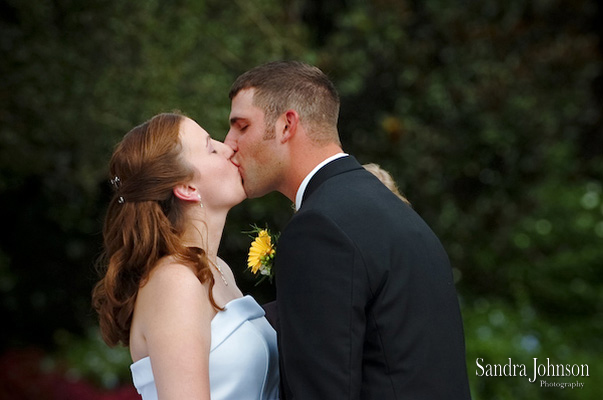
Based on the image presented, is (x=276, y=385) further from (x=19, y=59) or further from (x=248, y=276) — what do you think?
(x=248, y=276)

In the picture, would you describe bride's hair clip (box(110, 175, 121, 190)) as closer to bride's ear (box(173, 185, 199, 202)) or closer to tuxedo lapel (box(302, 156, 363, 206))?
bride's ear (box(173, 185, 199, 202))

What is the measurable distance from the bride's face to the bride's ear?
0.07ft

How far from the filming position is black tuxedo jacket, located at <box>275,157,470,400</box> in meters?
2.39

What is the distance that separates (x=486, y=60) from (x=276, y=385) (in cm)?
603

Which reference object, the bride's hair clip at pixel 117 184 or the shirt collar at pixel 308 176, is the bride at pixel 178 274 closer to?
the bride's hair clip at pixel 117 184

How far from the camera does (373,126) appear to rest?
26.5ft

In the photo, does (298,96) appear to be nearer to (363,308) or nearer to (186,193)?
(186,193)

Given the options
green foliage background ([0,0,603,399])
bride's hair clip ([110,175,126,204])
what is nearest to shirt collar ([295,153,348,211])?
bride's hair clip ([110,175,126,204])

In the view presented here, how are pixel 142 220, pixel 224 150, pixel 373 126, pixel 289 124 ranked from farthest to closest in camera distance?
pixel 373 126 → pixel 224 150 → pixel 142 220 → pixel 289 124

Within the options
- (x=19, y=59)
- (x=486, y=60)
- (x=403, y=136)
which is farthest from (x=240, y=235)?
(x=486, y=60)

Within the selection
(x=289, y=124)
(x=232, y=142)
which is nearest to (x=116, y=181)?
(x=232, y=142)

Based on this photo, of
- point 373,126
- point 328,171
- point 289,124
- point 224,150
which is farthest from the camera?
point 373,126

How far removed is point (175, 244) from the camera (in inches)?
119

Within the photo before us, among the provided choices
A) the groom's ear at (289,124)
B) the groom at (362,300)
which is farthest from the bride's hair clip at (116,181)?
the groom at (362,300)
